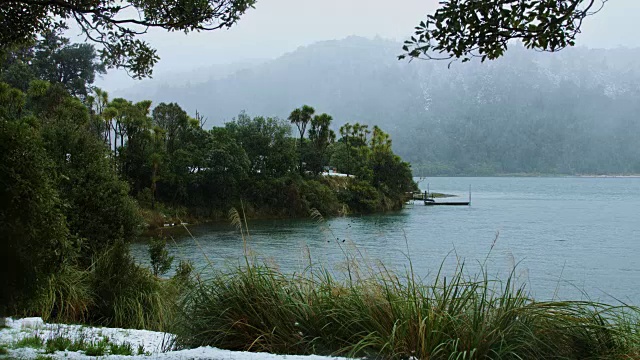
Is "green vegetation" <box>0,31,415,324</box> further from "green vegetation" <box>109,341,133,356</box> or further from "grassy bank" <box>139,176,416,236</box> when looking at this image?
"green vegetation" <box>109,341,133,356</box>

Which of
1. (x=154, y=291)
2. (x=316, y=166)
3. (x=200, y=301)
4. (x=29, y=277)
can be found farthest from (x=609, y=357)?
(x=316, y=166)

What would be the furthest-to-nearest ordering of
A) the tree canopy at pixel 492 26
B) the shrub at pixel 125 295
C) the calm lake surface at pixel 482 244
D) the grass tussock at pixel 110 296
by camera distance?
the calm lake surface at pixel 482 244, the shrub at pixel 125 295, the grass tussock at pixel 110 296, the tree canopy at pixel 492 26

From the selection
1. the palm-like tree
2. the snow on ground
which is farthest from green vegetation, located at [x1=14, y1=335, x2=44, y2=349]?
the palm-like tree

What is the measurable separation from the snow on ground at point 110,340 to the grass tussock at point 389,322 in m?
0.26

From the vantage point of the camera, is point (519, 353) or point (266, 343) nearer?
point (519, 353)

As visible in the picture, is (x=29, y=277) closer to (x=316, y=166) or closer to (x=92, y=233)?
(x=92, y=233)

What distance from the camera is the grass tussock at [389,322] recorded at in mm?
3742

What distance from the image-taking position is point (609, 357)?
3709mm

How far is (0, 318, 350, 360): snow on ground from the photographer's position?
389cm

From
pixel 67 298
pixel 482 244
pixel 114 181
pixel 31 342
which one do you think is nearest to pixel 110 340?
pixel 31 342

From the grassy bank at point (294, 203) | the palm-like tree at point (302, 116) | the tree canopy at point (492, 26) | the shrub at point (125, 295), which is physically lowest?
the grassy bank at point (294, 203)

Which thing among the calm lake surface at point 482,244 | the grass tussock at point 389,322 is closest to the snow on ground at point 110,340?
the grass tussock at point 389,322

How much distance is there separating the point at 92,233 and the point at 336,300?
8.62 meters

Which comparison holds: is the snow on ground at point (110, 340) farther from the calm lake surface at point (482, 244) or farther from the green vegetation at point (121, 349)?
the calm lake surface at point (482, 244)
